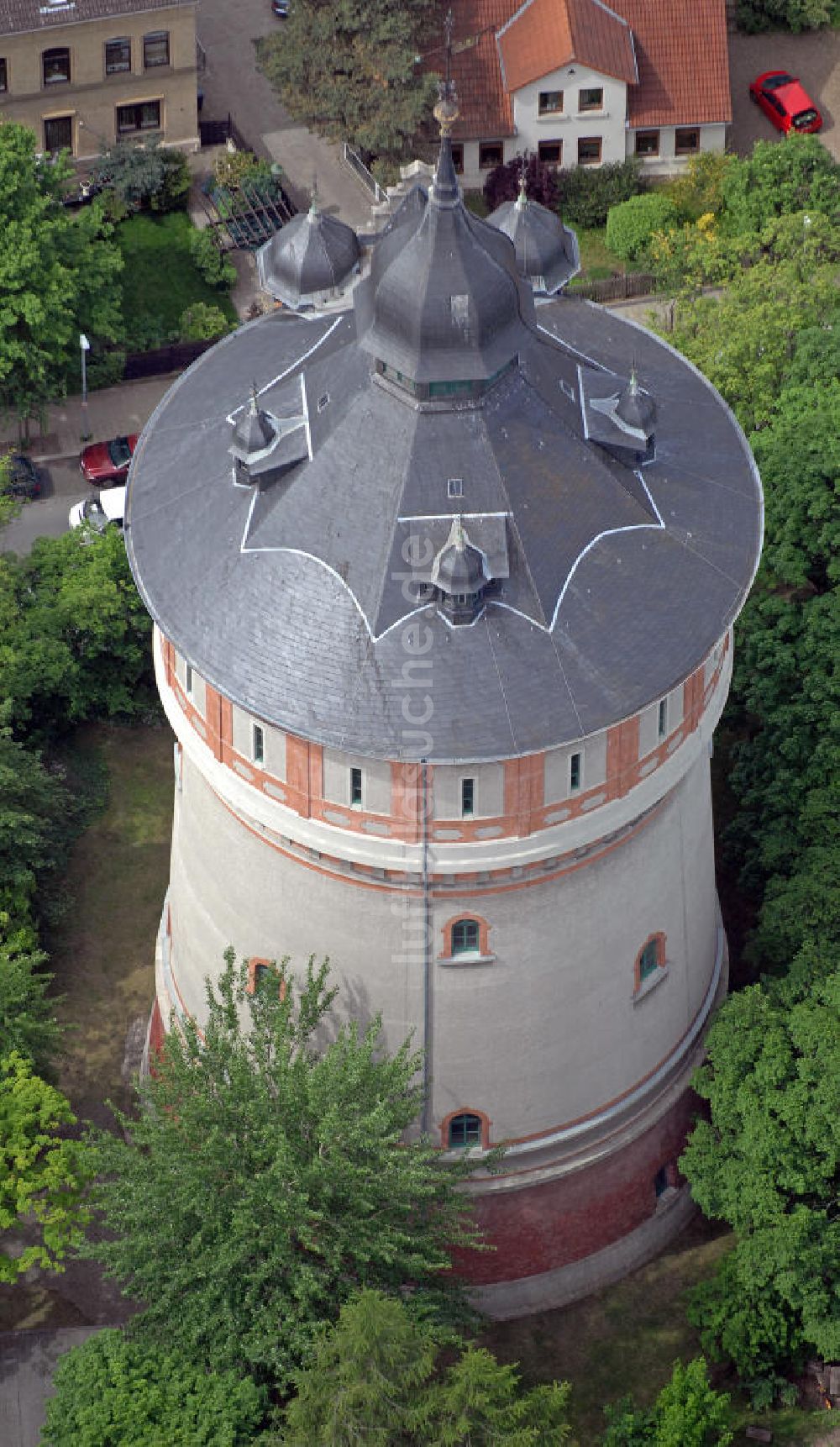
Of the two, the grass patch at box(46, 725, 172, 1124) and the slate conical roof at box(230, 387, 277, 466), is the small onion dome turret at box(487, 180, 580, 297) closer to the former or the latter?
the slate conical roof at box(230, 387, 277, 466)

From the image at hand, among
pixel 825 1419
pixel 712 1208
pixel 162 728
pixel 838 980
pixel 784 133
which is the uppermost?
pixel 784 133

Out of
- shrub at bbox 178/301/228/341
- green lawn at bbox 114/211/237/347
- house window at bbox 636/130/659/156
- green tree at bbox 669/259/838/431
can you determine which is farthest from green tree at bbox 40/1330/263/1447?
house window at bbox 636/130/659/156

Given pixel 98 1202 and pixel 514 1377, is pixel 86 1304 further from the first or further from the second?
pixel 514 1377

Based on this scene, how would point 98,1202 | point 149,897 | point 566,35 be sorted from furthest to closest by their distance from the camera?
point 566,35
point 149,897
point 98,1202

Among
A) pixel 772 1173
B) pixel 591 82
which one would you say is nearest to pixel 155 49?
pixel 591 82

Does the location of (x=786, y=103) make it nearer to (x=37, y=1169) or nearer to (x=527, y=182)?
(x=527, y=182)

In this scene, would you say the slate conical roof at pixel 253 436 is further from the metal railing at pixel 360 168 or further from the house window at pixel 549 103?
the house window at pixel 549 103

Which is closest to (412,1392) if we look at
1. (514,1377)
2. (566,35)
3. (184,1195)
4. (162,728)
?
(514,1377)
